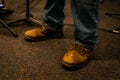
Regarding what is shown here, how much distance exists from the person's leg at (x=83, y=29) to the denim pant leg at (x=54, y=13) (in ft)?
0.79

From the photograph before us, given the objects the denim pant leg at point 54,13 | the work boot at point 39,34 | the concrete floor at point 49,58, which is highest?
the denim pant leg at point 54,13

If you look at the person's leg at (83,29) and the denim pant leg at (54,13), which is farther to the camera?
the denim pant leg at (54,13)

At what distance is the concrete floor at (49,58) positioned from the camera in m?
Answer: 1.10

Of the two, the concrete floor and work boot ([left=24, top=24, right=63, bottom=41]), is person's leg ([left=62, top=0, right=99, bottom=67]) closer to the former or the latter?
the concrete floor

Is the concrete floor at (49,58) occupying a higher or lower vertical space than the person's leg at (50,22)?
lower

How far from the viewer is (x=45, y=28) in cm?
145

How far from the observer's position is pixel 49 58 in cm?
126

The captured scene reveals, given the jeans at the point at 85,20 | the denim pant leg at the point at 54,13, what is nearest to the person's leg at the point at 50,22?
the denim pant leg at the point at 54,13

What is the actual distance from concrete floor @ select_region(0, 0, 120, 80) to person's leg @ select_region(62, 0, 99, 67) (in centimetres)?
6

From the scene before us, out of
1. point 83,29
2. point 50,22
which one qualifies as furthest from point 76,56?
point 50,22

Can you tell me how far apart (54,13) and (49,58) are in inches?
12.6

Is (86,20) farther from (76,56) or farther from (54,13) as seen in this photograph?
(54,13)

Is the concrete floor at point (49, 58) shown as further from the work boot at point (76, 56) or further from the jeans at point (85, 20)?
the jeans at point (85, 20)

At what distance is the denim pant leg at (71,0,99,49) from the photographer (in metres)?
1.10
